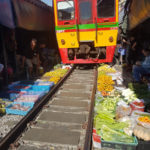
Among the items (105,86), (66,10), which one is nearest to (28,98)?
(105,86)

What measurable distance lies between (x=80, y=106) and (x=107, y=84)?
1619 mm

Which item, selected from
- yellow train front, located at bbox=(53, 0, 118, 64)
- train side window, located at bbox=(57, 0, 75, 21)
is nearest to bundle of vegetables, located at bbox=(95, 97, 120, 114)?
yellow train front, located at bbox=(53, 0, 118, 64)

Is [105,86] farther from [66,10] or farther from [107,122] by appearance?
[66,10]

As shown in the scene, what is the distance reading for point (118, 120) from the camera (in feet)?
10.6

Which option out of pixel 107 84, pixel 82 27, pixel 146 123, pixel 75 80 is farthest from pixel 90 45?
pixel 146 123

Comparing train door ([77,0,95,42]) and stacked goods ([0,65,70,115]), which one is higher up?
train door ([77,0,95,42])

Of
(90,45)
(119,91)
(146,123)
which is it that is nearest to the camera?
(146,123)

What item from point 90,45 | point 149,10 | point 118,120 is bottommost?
point 118,120

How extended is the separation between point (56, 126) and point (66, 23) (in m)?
5.19

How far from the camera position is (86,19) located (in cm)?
707

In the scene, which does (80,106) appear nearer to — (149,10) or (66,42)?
(149,10)

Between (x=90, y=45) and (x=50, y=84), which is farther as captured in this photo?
(x=90, y=45)

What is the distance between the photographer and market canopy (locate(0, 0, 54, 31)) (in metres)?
5.33

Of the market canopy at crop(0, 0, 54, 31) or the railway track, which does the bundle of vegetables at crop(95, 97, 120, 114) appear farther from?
the market canopy at crop(0, 0, 54, 31)
